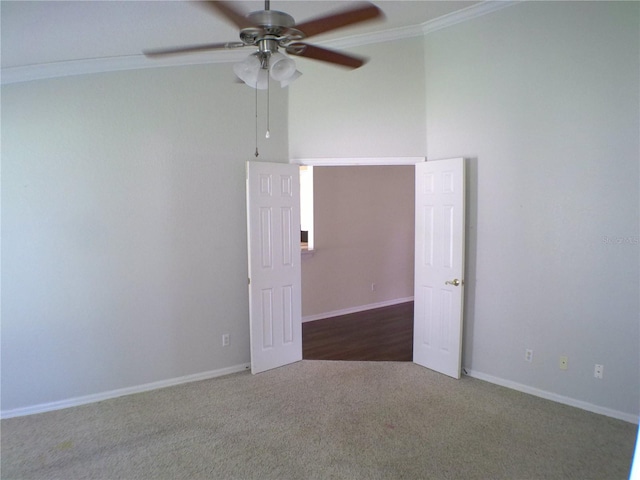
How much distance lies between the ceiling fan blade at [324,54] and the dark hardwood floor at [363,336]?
10.3 ft

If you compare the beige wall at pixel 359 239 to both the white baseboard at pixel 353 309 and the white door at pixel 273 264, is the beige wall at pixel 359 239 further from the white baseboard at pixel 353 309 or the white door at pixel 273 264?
the white door at pixel 273 264

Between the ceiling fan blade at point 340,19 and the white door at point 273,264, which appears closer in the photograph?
the ceiling fan blade at point 340,19

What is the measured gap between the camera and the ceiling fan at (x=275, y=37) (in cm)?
176

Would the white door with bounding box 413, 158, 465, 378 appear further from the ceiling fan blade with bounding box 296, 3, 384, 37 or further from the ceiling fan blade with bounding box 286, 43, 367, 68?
the ceiling fan blade with bounding box 296, 3, 384, 37

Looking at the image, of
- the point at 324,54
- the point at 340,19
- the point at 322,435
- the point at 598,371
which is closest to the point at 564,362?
the point at 598,371

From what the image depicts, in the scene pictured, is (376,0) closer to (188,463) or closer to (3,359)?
(188,463)

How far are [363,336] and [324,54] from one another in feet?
12.3

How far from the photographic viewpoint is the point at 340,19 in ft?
5.96

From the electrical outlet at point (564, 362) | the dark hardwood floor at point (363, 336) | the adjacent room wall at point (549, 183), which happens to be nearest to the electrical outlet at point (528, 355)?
the adjacent room wall at point (549, 183)

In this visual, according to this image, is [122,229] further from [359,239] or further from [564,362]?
[564,362]

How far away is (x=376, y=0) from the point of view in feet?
10.4

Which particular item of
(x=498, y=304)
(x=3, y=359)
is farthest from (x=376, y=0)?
(x=3, y=359)

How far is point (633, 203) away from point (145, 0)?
3.70m

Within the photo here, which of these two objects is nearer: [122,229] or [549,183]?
[549,183]
